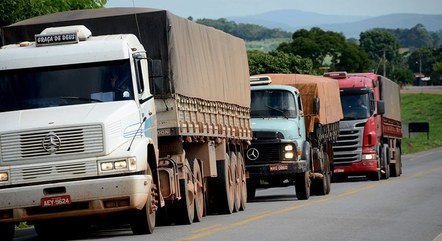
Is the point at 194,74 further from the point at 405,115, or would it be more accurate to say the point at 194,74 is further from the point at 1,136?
the point at 405,115

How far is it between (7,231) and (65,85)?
89.4 inches

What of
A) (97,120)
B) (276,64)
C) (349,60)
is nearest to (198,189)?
(97,120)

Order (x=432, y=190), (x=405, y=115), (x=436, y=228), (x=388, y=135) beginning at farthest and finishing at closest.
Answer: (x=405, y=115), (x=388, y=135), (x=432, y=190), (x=436, y=228)

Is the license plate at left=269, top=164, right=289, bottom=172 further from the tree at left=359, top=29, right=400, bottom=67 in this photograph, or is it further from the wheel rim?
the tree at left=359, top=29, right=400, bottom=67

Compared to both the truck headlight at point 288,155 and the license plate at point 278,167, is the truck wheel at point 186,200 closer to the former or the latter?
the license plate at point 278,167

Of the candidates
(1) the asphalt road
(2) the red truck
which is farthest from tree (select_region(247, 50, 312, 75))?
(1) the asphalt road

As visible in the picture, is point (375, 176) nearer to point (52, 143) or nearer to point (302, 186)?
point (302, 186)

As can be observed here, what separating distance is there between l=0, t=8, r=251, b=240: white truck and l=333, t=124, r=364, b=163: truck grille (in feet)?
61.7

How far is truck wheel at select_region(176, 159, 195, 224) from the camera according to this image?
69.4ft

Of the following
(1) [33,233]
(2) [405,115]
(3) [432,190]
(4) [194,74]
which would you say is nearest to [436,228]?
(4) [194,74]

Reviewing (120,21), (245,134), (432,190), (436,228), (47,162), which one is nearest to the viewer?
(47,162)

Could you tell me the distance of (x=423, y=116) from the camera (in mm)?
128375

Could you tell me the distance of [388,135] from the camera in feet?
147

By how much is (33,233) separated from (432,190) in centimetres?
1310
